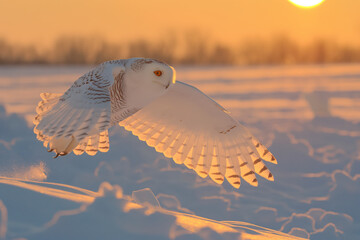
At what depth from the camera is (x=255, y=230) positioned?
6086 mm

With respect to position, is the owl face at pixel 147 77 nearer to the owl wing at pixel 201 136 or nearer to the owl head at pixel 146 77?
the owl head at pixel 146 77

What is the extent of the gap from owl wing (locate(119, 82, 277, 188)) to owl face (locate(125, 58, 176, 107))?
2.99ft

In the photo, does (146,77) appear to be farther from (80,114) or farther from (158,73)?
(80,114)

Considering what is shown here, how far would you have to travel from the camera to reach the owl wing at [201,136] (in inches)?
281

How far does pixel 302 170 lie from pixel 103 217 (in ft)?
43.9

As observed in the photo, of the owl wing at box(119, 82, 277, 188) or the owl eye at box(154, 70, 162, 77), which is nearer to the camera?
the owl eye at box(154, 70, 162, 77)

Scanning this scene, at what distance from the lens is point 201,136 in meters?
7.45

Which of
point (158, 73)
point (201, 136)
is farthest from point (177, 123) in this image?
point (158, 73)

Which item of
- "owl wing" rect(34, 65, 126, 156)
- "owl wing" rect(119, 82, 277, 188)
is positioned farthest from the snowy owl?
A: "owl wing" rect(34, 65, 126, 156)

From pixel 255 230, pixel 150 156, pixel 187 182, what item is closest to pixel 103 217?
pixel 255 230

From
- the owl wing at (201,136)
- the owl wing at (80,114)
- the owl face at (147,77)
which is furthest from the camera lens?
the owl wing at (201,136)

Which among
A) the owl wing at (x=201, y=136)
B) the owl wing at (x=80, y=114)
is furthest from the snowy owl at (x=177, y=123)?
the owl wing at (x=80, y=114)

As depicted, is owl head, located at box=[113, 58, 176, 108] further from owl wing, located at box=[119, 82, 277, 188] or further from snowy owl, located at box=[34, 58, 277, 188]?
owl wing, located at box=[119, 82, 277, 188]

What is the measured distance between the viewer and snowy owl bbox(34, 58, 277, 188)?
6.15 meters
